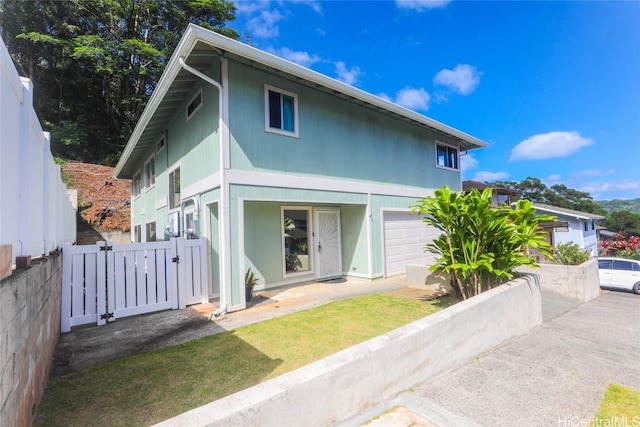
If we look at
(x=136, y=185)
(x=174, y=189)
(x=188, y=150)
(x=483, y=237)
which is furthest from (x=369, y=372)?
Result: (x=136, y=185)

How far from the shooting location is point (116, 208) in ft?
54.8

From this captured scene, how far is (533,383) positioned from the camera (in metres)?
3.08

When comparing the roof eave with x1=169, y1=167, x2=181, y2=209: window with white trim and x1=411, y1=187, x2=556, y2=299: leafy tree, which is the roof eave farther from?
x1=411, y1=187, x2=556, y2=299: leafy tree

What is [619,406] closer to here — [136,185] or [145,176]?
[145,176]

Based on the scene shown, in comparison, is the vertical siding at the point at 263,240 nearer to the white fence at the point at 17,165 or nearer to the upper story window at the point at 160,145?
the white fence at the point at 17,165

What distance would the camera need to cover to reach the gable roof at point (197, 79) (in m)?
5.49

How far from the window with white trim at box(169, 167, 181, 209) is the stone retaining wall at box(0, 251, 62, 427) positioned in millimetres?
6169

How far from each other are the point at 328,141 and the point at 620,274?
1368 centimetres

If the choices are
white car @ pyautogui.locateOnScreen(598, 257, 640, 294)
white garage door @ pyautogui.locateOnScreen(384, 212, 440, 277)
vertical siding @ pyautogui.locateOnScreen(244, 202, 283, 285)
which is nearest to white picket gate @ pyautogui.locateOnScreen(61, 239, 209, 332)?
vertical siding @ pyautogui.locateOnScreen(244, 202, 283, 285)

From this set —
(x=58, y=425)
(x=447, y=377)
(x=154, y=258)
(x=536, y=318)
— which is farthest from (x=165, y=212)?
(x=536, y=318)

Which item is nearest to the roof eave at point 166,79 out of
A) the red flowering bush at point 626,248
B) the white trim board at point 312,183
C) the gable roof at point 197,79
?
the gable roof at point 197,79

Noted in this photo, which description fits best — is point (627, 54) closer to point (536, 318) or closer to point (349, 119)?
point (349, 119)

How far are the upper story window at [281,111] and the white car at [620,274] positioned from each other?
48.0 ft

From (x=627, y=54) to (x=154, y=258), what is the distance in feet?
68.1
